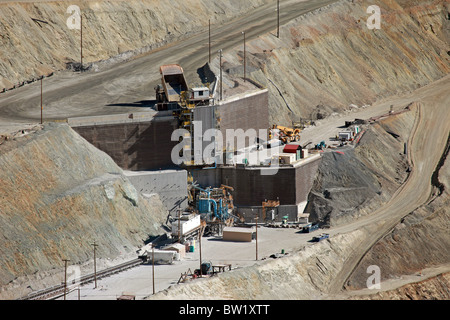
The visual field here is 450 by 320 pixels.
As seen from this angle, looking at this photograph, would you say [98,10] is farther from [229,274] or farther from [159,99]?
[229,274]

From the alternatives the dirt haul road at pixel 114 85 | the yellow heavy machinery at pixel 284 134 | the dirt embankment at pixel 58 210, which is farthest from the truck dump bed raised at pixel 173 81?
the yellow heavy machinery at pixel 284 134

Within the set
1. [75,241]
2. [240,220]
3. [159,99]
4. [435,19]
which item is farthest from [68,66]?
[435,19]

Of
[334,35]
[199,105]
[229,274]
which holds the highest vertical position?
[334,35]

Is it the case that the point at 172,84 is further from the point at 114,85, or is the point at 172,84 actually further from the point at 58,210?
the point at 58,210

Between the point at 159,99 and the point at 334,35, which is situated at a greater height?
the point at 334,35

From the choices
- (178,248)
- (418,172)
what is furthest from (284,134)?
(178,248)

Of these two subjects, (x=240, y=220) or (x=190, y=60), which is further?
(x=190, y=60)

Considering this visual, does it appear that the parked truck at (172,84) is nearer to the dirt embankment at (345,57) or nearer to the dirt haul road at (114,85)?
the dirt haul road at (114,85)
